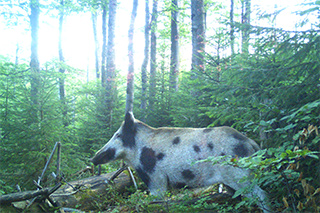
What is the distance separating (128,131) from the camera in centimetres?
649

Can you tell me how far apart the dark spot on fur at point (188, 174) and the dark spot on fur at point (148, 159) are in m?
0.79

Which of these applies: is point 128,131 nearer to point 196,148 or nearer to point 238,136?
point 196,148

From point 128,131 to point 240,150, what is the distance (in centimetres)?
302

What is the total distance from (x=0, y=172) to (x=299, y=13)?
8685mm

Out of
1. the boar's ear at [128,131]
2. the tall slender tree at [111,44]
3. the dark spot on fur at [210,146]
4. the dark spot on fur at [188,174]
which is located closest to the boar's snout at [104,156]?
the boar's ear at [128,131]

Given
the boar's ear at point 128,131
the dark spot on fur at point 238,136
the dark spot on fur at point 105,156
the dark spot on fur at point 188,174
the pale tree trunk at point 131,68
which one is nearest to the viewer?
the dark spot on fur at point 238,136

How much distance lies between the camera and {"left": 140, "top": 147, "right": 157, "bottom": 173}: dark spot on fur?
564cm

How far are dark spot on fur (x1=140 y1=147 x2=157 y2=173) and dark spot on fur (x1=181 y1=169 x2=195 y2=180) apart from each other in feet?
2.60

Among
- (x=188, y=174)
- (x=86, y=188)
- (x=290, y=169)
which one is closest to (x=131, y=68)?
(x=86, y=188)

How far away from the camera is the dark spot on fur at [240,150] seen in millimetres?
4594

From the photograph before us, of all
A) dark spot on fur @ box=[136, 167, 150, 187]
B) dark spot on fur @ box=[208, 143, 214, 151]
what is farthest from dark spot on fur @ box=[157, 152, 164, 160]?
dark spot on fur @ box=[208, 143, 214, 151]

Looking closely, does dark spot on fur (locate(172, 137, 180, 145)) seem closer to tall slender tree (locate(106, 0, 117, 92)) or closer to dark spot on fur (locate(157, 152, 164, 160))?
dark spot on fur (locate(157, 152, 164, 160))

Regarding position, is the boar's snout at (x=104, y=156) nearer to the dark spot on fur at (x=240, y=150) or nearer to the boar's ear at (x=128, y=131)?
the boar's ear at (x=128, y=131)

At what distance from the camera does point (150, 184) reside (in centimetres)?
564
